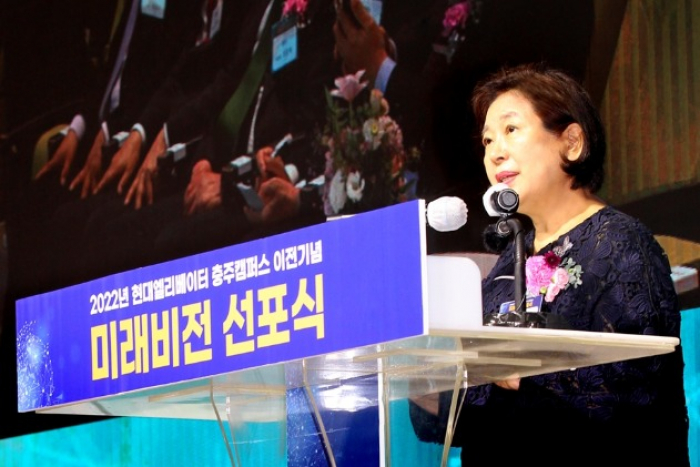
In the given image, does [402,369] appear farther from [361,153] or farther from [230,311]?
[361,153]

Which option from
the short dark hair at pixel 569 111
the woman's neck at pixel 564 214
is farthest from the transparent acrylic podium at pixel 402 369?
the short dark hair at pixel 569 111

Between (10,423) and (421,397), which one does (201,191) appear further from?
(421,397)

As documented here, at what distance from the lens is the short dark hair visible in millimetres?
2904

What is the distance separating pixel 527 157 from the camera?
2.89m

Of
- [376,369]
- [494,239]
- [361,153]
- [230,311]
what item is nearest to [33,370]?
[230,311]

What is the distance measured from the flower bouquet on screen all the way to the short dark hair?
1289 millimetres

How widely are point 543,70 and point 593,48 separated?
2.77ft

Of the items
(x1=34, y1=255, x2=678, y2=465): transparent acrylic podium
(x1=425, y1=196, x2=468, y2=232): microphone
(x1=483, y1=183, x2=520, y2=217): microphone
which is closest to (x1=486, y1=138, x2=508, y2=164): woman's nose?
(x1=483, y1=183, x2=520, y2=217): microphone

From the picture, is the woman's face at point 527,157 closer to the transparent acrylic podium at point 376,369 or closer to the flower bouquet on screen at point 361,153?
the transparent acrylic podium at point 376,369

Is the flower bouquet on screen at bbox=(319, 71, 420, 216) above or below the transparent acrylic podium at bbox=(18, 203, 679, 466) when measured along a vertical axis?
above

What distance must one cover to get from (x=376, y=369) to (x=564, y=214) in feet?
2.53

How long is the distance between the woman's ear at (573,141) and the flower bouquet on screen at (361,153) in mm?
1312

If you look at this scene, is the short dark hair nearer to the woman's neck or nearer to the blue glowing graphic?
the woman's neck

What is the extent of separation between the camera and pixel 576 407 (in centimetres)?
257
